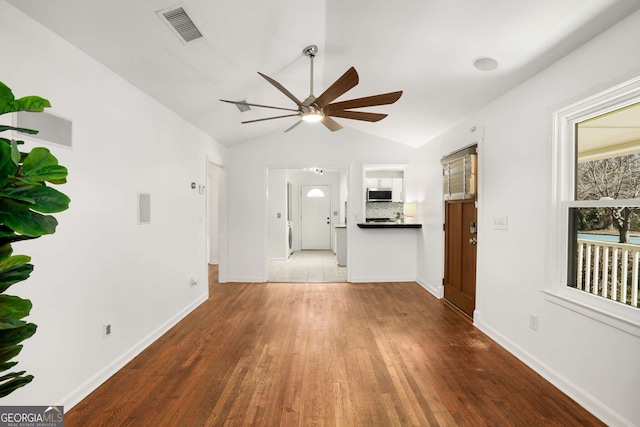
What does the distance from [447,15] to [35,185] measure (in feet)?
8.00

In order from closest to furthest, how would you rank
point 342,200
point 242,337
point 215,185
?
point 242,337, point 215,185, point 342,200

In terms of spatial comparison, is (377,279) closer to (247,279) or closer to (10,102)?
(247,279)

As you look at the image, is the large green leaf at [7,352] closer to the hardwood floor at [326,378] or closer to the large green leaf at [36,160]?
the large green leaf at [36,160]

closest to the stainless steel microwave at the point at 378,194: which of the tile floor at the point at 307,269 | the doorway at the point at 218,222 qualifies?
the tile floor at the point at 307,269

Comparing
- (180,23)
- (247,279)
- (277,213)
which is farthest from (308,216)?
(180,23)

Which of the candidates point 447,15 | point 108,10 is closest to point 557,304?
point 447,15

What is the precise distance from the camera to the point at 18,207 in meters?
0.91

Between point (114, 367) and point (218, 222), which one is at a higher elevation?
point (218, 222)

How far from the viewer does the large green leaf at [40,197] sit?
877 mm

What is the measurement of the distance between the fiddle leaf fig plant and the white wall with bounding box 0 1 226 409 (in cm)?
94

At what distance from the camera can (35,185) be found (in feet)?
3.04

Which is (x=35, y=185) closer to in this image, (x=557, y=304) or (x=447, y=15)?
(x=447, y=15)

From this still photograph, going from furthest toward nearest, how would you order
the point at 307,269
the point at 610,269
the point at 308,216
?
the point at 308,216
the point at 307,269
the point at 610,269

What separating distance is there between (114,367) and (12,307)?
187 centimetres
